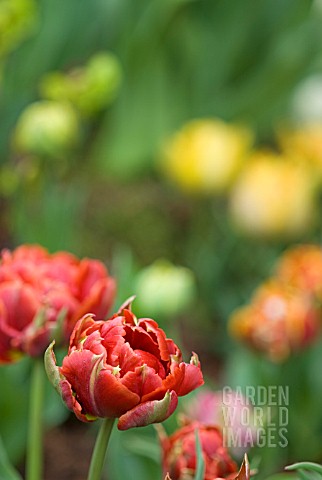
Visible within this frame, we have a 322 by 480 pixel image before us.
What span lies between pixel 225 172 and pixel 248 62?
372 millimetres

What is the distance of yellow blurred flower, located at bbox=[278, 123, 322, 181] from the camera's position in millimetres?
1253

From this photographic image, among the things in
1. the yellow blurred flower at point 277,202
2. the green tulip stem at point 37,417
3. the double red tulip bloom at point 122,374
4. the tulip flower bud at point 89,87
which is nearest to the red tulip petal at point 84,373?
the double red tulip bloom at point 122,374

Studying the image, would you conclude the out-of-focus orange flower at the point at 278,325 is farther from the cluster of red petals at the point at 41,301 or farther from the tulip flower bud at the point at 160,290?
the cluster of red petals at the point at 41,301

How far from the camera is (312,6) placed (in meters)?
1.45

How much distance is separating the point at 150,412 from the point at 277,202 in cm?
94

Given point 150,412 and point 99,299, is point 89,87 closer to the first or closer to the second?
point 99,299

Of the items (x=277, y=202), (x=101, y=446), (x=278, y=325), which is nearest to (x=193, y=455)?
(x=101, y=446)

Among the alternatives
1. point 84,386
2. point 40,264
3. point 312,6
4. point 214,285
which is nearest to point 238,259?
point 214,285

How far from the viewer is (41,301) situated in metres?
0.45

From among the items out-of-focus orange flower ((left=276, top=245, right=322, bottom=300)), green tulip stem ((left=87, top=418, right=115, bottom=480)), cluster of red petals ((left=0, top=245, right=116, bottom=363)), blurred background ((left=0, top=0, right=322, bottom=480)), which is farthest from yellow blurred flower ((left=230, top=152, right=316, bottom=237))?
green tulip stem ((left=87, top=418, right=115, bottom=480))

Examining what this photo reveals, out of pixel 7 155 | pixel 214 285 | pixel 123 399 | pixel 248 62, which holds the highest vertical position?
pixel 248 62

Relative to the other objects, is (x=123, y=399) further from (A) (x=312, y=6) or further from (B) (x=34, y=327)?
(A) (x=312, y=6)

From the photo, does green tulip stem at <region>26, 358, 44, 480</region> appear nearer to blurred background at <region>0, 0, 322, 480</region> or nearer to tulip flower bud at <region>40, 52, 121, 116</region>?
blurred background at <region>0, 0, 322, 480</region>

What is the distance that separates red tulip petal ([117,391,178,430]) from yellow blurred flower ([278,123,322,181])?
938mm
